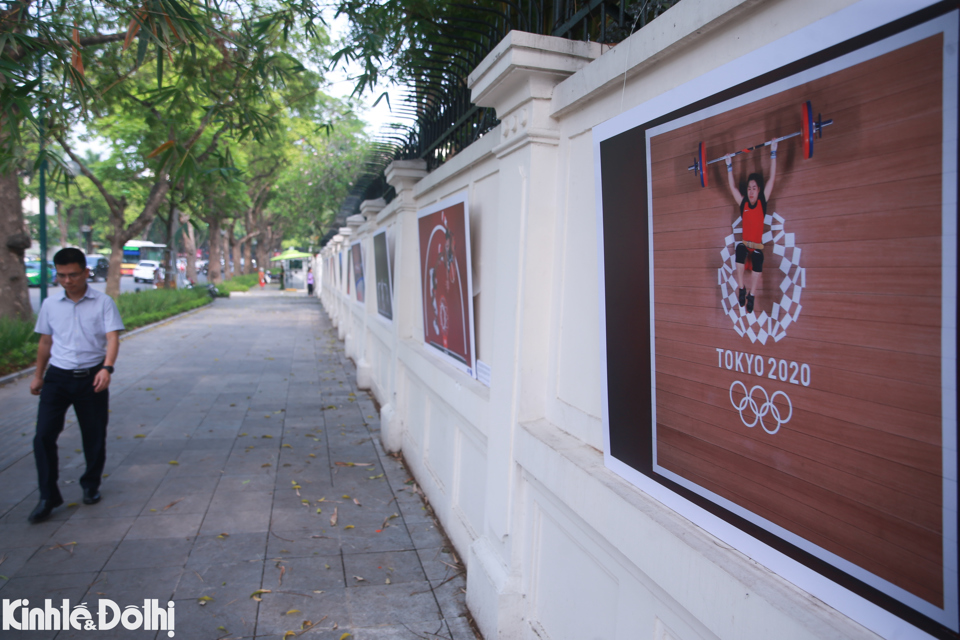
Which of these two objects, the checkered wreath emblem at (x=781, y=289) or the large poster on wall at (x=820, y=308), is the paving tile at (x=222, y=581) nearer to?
the large poster on wall at (x=820, y=308)

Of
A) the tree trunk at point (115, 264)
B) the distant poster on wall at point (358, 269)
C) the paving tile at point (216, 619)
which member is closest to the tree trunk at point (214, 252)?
the tree trunk at point (115, 264)

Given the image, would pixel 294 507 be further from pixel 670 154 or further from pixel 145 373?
pixel 145 373

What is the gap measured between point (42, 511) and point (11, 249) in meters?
8.77

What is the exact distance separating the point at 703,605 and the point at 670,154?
1253mm

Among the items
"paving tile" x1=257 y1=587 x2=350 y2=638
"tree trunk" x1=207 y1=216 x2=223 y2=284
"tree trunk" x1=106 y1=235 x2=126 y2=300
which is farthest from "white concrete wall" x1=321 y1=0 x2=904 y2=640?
"tree trunk" x1=207 y1=216 x2=223 y2=284

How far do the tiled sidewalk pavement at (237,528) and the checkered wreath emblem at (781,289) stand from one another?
8.17 feet

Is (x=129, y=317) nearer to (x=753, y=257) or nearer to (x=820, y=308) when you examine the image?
(x=753, y=257)

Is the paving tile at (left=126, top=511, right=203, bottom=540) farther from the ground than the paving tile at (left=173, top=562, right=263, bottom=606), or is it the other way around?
the paving tile at (left=126, top=511, right=203, bottom=540)

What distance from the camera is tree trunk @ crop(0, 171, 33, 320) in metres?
11.2

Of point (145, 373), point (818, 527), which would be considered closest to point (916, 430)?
point (818, 527)

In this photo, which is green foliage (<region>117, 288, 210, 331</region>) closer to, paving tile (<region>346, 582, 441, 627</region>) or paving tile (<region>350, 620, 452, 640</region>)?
paving tile (<region>346, 582, 441, 627</region>)

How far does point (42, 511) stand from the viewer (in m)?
4.62

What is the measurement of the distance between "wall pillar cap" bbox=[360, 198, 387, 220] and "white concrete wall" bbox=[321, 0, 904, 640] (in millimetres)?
3797

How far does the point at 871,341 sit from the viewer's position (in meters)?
1.28
